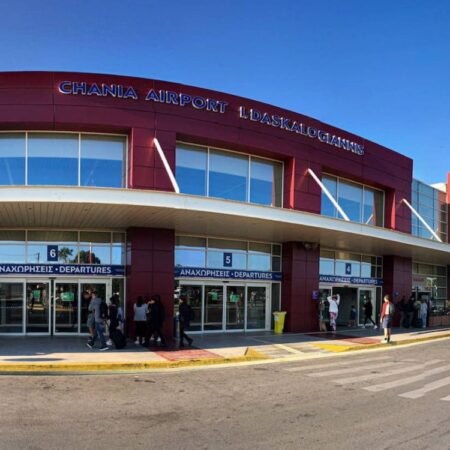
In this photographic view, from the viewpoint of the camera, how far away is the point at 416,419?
7598mm

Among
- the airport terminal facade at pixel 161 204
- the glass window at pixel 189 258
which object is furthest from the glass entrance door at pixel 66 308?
the glass window at pixel 189 258

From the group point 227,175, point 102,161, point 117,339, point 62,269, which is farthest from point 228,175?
point 117,339

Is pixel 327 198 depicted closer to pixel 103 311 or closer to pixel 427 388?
pixel 103 311

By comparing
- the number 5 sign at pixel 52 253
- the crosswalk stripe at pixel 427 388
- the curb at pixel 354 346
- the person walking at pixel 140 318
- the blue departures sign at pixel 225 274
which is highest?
the number 5 sign at pixel 52 253

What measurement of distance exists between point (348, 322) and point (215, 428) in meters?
20.0

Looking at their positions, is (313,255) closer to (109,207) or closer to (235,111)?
(235,111)

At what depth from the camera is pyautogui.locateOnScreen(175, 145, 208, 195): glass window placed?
61.6 ft

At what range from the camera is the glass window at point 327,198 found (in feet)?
75.2

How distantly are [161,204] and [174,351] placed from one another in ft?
14.1

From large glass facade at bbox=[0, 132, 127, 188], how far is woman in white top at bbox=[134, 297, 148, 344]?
4204 millimetres

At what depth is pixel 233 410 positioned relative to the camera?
823 centimetres

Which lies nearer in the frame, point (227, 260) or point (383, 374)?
point (383, 374)

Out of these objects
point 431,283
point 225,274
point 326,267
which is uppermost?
point 326,267

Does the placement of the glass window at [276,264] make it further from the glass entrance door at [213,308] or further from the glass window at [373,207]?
the glass window at [373,207]
